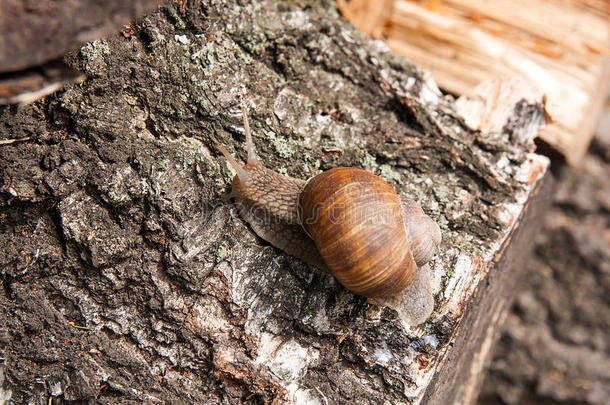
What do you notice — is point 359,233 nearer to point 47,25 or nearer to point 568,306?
point 47,25

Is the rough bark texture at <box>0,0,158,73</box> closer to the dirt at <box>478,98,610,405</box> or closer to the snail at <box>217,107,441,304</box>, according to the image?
the snail at <box>217,107,441,304</box>

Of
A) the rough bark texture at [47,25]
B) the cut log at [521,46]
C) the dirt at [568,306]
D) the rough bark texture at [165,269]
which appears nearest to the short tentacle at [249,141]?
the rough bark texture at [165,269]

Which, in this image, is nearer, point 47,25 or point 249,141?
point 47,25

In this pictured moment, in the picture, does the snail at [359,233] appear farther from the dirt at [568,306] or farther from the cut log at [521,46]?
the dirt at [568,306]

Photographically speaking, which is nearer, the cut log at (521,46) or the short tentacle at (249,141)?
the short tentacle at (249,141)

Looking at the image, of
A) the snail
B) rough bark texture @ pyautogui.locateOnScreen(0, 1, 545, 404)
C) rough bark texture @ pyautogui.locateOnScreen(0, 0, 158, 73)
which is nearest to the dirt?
rough bark texture @ pyautogui.locateOnScreen(0, 1, 545, 404)

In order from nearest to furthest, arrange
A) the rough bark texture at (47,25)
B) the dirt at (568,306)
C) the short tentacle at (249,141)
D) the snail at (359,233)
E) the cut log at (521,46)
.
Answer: the rough bark texture at (47,25), the snail at (359,233), the short tentacle at (249,141), the cut log at (521,46), the dirt at (568,306)

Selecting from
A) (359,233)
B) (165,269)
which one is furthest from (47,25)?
(359,233)
